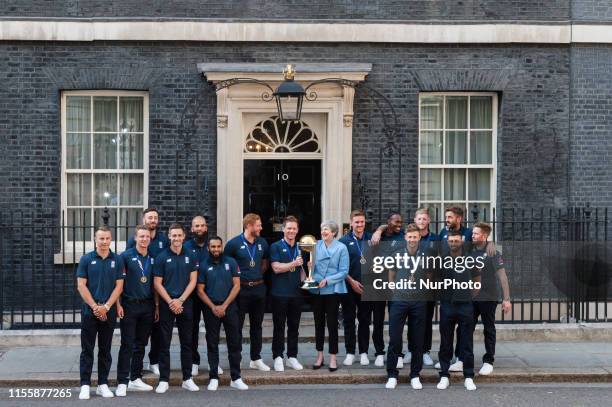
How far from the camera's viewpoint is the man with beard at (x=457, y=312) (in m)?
9.33

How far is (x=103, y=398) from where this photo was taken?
890cm

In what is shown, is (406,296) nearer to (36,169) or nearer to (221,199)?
(221,199)

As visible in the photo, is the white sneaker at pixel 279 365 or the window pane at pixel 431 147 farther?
the window pane at pixel 431 147

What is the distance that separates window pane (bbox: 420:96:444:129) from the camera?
13.2 meters

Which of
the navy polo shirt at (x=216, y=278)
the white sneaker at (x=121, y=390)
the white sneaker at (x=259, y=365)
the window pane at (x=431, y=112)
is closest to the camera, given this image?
the white sneaker at (x=121, y=390)

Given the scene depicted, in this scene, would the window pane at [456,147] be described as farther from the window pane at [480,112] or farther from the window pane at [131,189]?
the window pane at [131,189]

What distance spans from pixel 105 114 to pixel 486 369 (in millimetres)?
6733

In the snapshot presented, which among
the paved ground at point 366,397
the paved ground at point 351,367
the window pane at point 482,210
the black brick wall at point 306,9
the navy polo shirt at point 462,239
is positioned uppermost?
the black brick wall at point 306,9

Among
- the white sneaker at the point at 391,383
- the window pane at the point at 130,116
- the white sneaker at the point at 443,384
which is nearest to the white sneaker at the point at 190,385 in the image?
the white sneaker at the point at 391,383

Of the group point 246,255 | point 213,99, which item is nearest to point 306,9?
point 213,99

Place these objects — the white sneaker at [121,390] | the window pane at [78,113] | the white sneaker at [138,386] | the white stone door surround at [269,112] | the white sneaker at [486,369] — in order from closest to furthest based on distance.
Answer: the white sneaker at [121,390], the white sneaker at [138,386], the white sneaker at [486,369], the white stone door surround at [269,112], the window pane at [78,113]

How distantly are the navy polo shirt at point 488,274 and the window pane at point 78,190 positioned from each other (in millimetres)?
6135

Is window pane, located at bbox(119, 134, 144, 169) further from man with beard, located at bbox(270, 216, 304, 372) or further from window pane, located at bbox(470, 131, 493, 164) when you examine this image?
window pane, located at bbox(470, 131, 493, 164)

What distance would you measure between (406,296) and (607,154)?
5.24 m
